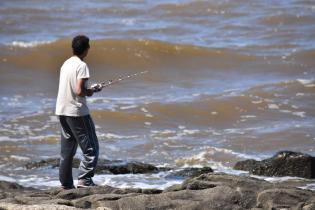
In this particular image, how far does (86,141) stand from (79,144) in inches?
3.5

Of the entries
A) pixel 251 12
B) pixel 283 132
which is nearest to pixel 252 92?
pixel 283 132

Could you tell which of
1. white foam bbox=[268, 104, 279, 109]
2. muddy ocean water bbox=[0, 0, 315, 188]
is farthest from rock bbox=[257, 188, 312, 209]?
white foam bbox=[268, 104, 279, 109]

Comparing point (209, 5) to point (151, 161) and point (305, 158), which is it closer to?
point (151, 161)

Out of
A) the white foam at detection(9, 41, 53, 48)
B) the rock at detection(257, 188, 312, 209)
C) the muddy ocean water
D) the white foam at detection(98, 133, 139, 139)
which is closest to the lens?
the rock at detection(257, 188, 312, 209)

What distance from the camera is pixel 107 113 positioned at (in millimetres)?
17156

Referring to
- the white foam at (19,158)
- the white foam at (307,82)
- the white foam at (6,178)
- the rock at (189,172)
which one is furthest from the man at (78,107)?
the white foam at (307,82)

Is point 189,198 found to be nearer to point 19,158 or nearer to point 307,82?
point 19,158

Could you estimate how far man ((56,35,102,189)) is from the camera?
30.3ft

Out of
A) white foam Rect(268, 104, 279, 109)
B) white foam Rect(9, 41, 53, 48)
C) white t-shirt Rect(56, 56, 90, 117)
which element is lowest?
white foam Rect(268, 104, 279, 109)

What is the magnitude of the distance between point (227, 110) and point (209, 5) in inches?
448

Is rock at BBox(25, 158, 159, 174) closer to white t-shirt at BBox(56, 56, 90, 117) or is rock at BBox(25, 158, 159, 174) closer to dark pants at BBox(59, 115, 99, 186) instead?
dark pants at BBox(59, 115, 99, 186)

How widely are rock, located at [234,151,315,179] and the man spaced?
328 centimetres

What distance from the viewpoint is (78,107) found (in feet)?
30.5

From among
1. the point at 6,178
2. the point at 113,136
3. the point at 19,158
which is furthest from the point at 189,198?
the point at 113,136
